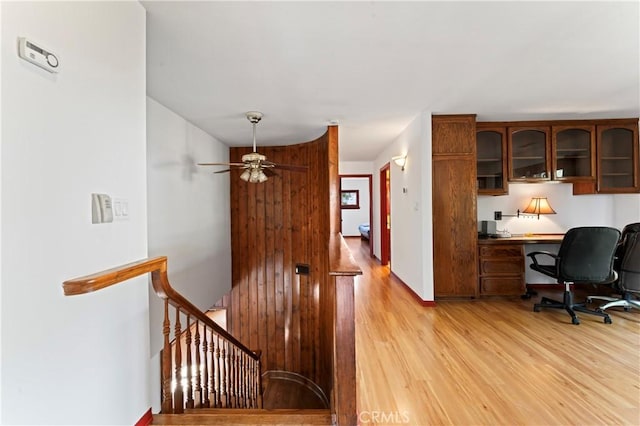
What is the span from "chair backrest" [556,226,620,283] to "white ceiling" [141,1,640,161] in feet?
4.90

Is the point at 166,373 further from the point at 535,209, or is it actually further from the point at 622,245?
the point at 535,209

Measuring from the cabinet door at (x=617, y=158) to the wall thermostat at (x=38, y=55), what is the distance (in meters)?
5.64

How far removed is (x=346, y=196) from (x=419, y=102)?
8365 millimetres

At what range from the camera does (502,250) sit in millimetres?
3684

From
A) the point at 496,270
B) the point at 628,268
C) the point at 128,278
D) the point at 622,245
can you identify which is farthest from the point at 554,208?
the point at 128,278

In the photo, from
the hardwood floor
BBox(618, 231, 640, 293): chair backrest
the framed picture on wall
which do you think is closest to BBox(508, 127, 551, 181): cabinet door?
BBox(618, 231, 640, 293): chair backrest

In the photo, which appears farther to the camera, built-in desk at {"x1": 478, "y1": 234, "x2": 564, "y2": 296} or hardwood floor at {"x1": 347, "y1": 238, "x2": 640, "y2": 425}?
built-in desk at {"x1": 478, "y1": 234, "x2": 564, "y2": 296}

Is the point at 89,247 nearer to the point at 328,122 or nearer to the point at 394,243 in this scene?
the point at 328,122

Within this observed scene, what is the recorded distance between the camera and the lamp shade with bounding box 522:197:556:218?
4.12 m

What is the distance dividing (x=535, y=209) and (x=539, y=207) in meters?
0.06

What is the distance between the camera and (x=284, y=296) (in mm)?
4832

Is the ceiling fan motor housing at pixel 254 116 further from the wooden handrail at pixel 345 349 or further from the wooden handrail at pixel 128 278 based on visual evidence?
the wooden handrail at pixel 345 349

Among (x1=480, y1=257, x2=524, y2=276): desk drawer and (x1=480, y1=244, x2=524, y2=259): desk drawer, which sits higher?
(x1=480, y1=244, x2=524, y2=259): desk drawer

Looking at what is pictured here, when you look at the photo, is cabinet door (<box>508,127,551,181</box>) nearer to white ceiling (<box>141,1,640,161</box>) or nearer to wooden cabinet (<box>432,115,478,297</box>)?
white ceiling (<box>141,1,640,161</box>)
